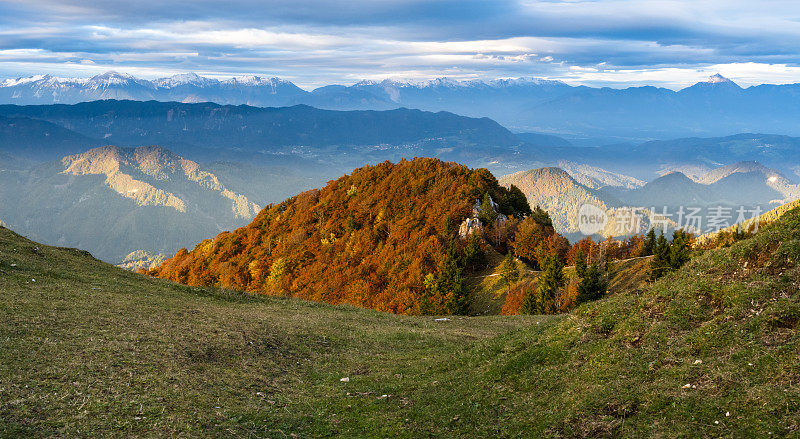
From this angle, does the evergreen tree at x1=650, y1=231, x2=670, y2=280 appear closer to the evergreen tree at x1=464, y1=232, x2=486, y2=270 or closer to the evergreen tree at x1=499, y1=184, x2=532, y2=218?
the evergreen tree at x1=464, y1=232, x2=486, y2=270

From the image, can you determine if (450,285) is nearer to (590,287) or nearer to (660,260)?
(590,287)

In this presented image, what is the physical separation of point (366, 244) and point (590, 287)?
39.4m

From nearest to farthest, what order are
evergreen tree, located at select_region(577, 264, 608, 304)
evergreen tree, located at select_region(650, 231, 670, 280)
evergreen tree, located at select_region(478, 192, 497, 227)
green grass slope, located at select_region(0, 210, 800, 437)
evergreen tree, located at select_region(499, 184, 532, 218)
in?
green grass slope, located at select_region(0, 210, 800, 437), evergreen tree, located at select_region(650, 231, 670, 280), evergreen tree, located at select_region(577, 264, 608, 304), evergreen tree, located at select_region(478, 192, 497, 227), evergreen tree, located at select_region(499, 184, 532, 218)

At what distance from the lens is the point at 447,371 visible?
19.8 m

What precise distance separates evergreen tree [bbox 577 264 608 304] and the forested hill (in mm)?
12870

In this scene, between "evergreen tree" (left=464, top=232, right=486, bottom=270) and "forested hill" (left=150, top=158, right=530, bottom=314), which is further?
"evergreen tree" (left=464, top=232, right=486, bottom=270)

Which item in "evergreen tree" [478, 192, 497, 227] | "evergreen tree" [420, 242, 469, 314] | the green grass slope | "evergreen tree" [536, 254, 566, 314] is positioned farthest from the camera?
"evergreen tree" [478, 192, 497, 227]

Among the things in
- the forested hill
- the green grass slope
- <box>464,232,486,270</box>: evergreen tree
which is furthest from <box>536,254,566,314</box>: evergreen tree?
the green grass slope

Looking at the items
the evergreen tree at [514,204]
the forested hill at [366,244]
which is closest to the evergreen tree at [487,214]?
the forested hill at [366,244]

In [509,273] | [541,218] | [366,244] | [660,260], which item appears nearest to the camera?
[660,260]

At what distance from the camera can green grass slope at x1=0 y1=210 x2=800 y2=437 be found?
13.0 m

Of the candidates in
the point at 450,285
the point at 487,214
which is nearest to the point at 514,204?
the point at 487,214

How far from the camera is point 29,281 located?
25.8m

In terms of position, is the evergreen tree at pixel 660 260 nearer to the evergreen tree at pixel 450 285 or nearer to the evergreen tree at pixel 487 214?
the evergreen tree at pixel 450 285
